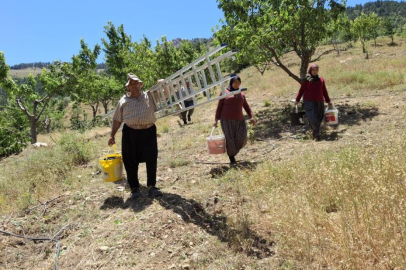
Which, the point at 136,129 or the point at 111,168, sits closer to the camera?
the point at 136,129

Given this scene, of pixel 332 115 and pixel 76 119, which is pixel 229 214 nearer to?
pixel 332 115

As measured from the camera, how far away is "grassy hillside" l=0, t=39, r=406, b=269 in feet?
8.68

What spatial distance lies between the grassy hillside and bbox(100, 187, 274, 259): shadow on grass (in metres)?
0.01

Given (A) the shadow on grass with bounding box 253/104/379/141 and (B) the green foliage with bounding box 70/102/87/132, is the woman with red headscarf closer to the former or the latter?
(A) the shadow on grass with bounding box 253/104/379/141

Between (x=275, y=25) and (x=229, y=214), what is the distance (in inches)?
245

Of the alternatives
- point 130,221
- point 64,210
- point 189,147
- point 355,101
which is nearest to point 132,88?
point 130,221

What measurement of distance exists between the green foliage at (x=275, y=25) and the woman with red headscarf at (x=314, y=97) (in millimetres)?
2030

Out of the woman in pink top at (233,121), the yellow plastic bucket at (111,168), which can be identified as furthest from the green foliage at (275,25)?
the yellow plastic bucket at (111,168)

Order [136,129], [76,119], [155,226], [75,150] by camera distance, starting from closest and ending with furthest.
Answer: [155,226]
[136,129]
[75,150]
[76,119]

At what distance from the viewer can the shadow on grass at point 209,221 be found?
119 inches

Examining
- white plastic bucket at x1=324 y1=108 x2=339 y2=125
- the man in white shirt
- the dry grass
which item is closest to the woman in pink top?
the dry grass

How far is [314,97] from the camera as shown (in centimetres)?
654

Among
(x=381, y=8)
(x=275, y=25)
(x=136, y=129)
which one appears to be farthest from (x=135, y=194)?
(x=381, y=8)

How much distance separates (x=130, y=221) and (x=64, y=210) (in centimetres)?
132
